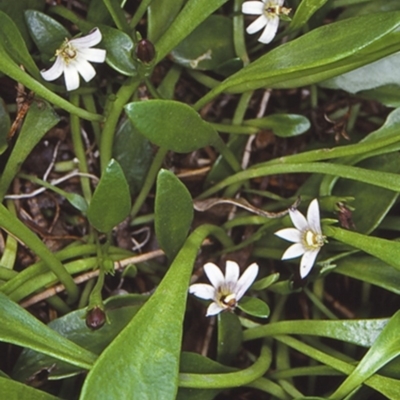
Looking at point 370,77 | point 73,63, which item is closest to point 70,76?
point 73,63

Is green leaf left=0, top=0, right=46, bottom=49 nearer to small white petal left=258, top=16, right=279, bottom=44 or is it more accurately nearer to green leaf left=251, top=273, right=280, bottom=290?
small white petal left=258, top=16, right=279, bottom=44

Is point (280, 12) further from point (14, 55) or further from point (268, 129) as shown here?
point (14, 55)

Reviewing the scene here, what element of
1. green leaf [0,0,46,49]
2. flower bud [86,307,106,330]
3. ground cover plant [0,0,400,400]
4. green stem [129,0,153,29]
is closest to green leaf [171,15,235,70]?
ground cover plant [0,0,400,400]

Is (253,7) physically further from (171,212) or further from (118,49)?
(171,212)

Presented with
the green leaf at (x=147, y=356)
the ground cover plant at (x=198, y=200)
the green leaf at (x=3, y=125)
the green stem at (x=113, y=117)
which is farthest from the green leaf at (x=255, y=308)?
the green leaf at (x=3, y=125)

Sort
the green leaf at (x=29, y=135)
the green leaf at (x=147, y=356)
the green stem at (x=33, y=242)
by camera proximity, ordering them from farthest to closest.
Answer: the green leaf at (x=29, y=135) < the green stem at (x=33, y=242) < the green leaf at (x=147, y=356)

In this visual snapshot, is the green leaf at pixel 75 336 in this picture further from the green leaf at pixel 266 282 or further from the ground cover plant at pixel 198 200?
the green leaf at pixel 266 282
